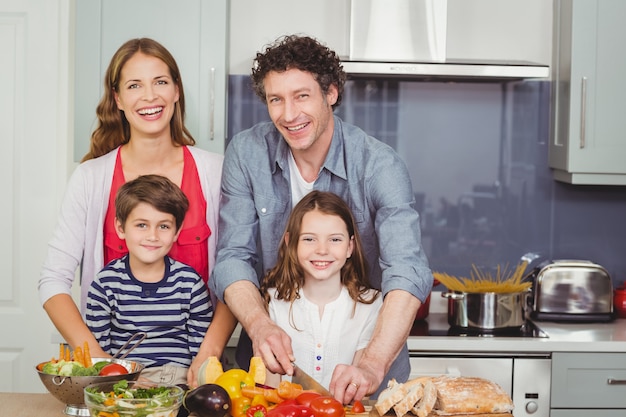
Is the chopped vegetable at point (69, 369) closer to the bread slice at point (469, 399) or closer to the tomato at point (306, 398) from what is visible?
the tomato at point (306, 398)

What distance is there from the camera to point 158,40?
10.2 ft

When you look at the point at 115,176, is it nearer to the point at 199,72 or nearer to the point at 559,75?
the point at 199,72

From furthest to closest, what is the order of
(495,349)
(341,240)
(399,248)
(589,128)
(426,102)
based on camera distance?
1. (426,102)
2. (589,128)
3. (495,349)
4. (341,240)
5. (399,248)

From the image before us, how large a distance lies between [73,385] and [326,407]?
51 cm

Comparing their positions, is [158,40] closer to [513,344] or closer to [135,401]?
[513,344]

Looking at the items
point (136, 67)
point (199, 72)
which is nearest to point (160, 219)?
point (136, 67)

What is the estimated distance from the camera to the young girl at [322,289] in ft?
7.91

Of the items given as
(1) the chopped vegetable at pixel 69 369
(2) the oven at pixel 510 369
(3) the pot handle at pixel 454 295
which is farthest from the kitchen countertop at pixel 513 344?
(1) the chopped vegetable at pixel 69 369

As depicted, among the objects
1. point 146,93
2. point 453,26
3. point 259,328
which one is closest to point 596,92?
point 453,26

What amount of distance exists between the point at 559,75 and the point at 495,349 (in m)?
1.11

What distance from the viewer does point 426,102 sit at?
3.60 meters

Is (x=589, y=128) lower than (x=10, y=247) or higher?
higher

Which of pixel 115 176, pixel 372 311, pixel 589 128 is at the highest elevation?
pixel 589 128

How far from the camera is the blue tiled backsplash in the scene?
11.8ft
